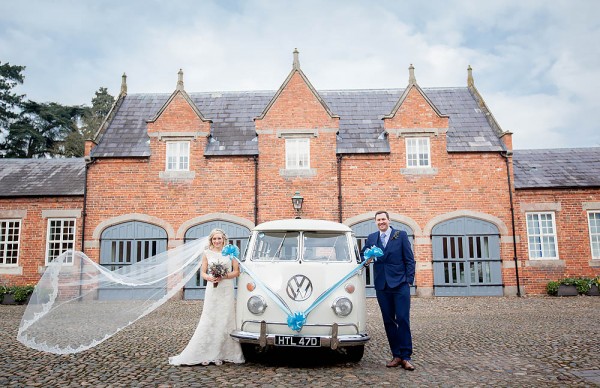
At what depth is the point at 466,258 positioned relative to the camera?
53.9 ft

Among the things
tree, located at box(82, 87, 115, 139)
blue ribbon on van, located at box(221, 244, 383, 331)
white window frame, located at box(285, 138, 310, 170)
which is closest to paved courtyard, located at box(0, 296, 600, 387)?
blue ribbon on van, located at box(221, 244, 383, 331)

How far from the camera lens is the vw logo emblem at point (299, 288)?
5895 millimetres

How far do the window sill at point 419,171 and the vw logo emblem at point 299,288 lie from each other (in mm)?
11671

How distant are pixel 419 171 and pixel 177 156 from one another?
987 cm

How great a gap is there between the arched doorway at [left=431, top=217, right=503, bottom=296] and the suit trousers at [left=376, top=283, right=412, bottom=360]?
10904mm

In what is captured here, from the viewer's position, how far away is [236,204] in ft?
54.3

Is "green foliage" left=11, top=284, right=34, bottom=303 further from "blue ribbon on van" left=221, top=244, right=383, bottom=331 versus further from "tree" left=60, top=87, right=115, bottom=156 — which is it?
"tree" left=60, top=87, right=115, bottom=156

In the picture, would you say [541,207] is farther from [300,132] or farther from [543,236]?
[300,132]

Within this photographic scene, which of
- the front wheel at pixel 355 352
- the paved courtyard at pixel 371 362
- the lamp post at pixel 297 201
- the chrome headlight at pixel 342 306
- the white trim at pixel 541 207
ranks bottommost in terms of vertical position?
the paved courtyard at pixel 371 362

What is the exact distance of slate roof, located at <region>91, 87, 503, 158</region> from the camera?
17109 millimetres

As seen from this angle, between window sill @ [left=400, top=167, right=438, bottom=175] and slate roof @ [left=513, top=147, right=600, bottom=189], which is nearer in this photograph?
window sill @ [left=400, top=167, right=438, bottom=175]

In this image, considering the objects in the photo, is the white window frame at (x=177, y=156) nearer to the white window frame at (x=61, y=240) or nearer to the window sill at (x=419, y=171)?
Result: the white window frame at (x=61, y=240)

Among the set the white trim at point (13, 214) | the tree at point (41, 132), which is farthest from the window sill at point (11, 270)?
the tree at point (41, 132)

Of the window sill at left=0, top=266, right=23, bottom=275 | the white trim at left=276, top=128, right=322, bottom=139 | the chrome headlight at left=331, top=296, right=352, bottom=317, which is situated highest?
the white trim at left=276, top=128, right=322, bottom=139
